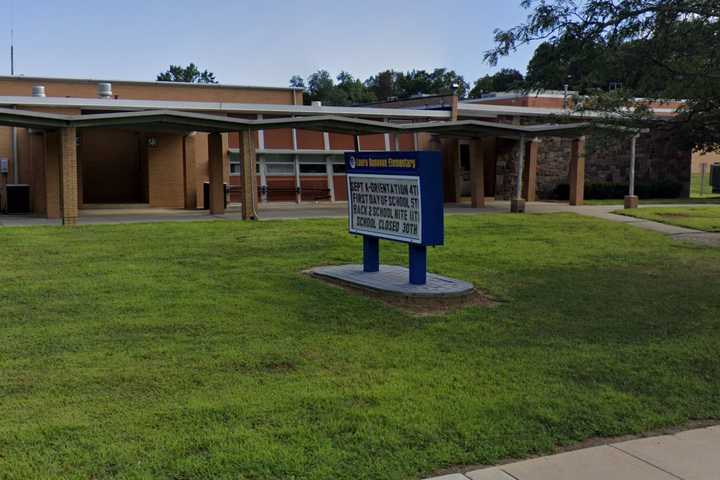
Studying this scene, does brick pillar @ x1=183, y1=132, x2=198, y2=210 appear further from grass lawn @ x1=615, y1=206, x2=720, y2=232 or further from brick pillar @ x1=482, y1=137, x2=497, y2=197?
grass lawn @ x1=615, y1=206, x2=720, y2=232

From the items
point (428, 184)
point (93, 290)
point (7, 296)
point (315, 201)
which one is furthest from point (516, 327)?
point (315, 201)

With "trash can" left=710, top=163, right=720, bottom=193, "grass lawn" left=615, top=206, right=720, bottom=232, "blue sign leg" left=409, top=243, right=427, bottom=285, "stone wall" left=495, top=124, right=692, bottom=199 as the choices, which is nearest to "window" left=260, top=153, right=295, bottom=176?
"stone wall" left=495, top=124, right=692, bottom=199

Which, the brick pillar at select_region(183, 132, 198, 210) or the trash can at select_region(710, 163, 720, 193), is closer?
the brick pillar at select_region(183, 132, 198, 210)

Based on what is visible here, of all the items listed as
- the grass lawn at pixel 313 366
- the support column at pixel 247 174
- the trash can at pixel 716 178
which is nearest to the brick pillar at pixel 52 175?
the support column at pixel 247 174

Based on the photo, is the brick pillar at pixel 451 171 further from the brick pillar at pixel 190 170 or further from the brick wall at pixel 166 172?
the brick wall at pixel 166 172

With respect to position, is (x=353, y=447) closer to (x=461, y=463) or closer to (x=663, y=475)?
(x=461, y=463)

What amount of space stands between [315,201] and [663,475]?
2293 centimetres

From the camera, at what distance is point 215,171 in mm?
21391

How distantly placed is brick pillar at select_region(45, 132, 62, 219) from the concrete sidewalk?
59.1 feet

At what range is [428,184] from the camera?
9320 millimetres

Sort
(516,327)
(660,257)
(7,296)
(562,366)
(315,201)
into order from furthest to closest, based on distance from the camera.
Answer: (315,201), (660,257), (7,296), (516,327), (562,366)

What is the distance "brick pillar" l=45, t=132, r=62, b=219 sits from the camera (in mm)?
20109

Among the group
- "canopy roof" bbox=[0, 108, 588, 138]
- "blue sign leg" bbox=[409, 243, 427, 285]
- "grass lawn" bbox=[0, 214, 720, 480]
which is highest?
"canopy roof" bbox=[0, 108, 588, 138]

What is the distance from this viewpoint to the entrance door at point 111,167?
1033 inches
